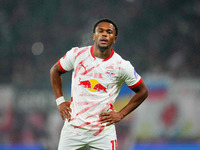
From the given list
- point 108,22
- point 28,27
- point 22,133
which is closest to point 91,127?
point 108,22

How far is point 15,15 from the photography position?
29.4ft

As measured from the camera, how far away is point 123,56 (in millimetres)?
7984

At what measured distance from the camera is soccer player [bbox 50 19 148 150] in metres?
3.04

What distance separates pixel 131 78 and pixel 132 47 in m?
5.19

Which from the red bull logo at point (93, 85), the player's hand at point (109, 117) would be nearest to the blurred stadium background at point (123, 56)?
the player's hand at point (109, 117)

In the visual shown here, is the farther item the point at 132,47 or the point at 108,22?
the point at 132,47

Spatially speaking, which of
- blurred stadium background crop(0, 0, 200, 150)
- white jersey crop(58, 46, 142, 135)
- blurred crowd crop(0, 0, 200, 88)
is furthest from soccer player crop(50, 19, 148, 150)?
blurred crowd crop(0, 0, 200, 88)

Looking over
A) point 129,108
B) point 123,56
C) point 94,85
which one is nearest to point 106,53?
point 94,85

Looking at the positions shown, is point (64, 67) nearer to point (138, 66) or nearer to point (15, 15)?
point (138, 66)

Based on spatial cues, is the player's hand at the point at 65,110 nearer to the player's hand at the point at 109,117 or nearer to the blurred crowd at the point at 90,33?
the player's hand at the point at 109,117

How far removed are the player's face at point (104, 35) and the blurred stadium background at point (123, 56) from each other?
4381mm

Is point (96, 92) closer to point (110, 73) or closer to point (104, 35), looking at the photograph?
point (110, 73)

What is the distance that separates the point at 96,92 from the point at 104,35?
510 millimetres

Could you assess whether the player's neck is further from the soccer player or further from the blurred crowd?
the blurred crowd
